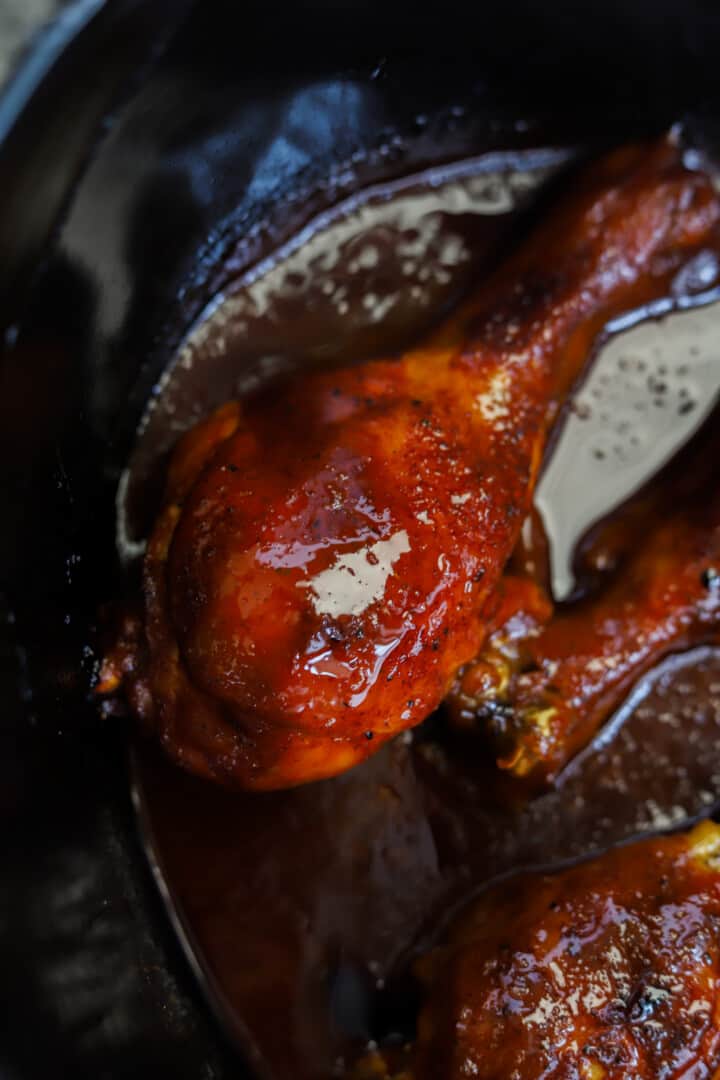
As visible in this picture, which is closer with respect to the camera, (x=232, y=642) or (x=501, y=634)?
(x=232, y=642)

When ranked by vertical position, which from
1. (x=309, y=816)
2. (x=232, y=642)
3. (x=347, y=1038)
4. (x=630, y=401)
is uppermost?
(x=232, y=642)

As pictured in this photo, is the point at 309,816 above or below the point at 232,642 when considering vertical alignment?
below

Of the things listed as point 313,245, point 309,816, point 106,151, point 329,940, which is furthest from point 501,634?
point 106,151

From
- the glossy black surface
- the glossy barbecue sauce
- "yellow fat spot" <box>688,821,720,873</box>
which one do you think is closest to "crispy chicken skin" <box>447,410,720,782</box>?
the glossy barbecue sauce

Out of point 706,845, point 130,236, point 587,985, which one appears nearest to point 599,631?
point 706,845

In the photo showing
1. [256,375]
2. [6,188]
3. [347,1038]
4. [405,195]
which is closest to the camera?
[6,188]

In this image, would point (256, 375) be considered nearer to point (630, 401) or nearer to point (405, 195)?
point (405, 195)

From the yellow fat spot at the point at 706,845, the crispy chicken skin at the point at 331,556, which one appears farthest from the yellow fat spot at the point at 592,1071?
the crispy chicken skin at the point at 331,556
